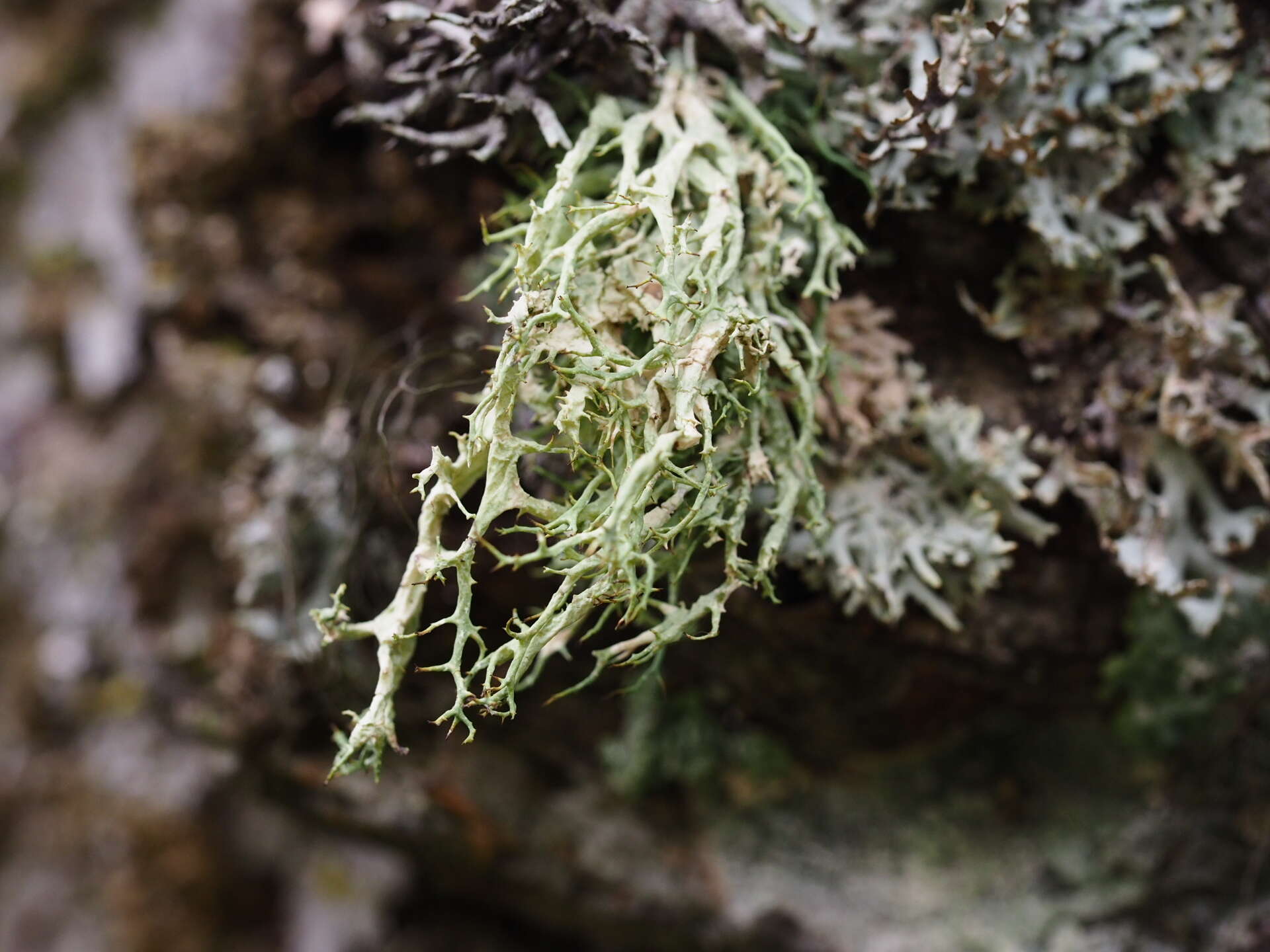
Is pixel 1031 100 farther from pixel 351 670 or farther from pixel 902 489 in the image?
pixel 351 670

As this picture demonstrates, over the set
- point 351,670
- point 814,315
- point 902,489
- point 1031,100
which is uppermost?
point 1031,100

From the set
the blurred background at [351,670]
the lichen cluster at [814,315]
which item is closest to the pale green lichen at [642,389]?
the lichen cluster at [814,315]

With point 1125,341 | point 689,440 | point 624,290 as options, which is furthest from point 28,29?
point 1125,341

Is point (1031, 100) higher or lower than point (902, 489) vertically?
higher

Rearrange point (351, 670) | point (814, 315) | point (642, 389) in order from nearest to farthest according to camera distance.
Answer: point (642, 389)
point (814, 315)
point (351, 670)

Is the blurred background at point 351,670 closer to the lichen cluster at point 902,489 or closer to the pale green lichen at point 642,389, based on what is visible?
the lichen cluster at point 902,489

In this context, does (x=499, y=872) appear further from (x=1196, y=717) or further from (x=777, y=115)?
(x=777, y=115)

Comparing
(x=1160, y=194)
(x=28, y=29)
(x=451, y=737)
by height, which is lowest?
(x=451, y=737)

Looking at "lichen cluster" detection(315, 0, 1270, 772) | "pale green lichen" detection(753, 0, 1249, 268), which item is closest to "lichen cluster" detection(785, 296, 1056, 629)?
"lichen cluster" detection(315, 0, 1270, 772)

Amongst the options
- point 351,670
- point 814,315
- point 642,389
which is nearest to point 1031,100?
point 814,315
